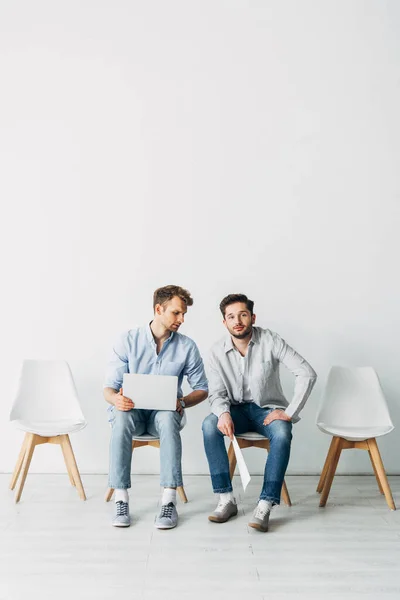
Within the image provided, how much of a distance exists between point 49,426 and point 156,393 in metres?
0.74

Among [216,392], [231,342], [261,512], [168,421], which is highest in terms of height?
[231,342]

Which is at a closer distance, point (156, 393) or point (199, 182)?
point (156, 393)

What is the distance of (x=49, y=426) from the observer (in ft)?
11.5

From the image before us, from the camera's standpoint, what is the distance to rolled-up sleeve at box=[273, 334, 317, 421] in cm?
324

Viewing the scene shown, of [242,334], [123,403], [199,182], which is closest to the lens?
[123,403]

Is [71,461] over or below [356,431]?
below

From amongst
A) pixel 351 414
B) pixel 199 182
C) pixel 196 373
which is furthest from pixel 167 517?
pixel 199 182

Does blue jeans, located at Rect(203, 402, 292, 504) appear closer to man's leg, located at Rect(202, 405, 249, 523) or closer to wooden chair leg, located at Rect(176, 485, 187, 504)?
man's leg, located at Rect(202, 405, 249, 523)

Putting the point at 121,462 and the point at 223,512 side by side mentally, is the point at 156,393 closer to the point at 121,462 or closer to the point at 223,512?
the point at 121,462

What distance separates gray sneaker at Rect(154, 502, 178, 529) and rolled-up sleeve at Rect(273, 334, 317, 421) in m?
0.72

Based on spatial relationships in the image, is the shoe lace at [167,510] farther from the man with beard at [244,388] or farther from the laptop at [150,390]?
the laptop at [150,390]

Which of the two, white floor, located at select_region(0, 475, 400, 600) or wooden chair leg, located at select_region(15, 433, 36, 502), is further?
wooden chair leg, located at select_region(15, 433, 36, 502)

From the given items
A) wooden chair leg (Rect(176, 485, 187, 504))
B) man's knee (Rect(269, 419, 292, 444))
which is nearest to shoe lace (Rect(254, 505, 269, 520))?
man's knee (Rect(269, 419, 292, 444))

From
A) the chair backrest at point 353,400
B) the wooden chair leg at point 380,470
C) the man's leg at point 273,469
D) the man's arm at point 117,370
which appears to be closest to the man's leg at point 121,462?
the man's arm at point 117,370
